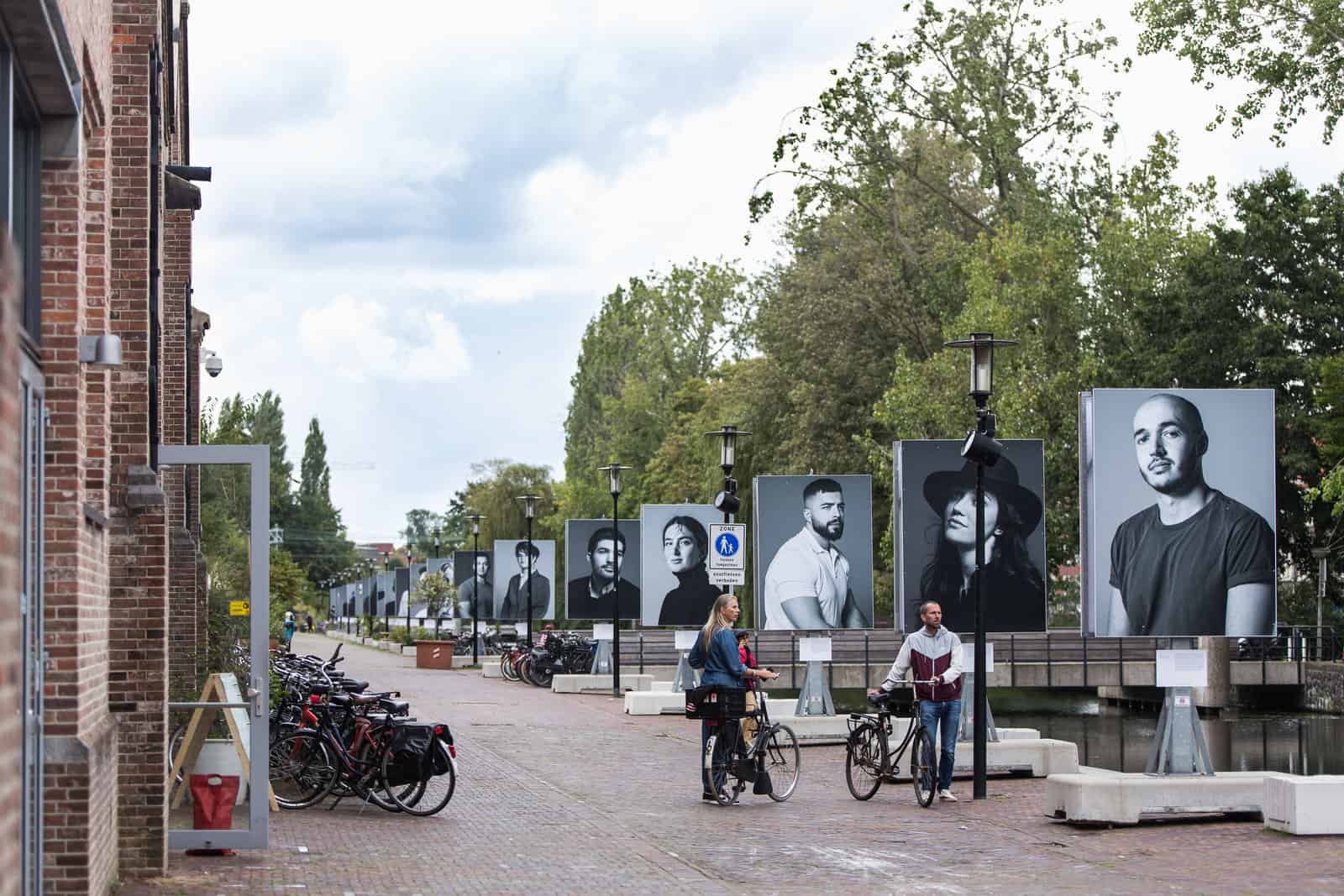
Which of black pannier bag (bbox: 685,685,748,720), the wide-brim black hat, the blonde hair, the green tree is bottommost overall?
black pannier bag (bbox: 685,685,748,720)

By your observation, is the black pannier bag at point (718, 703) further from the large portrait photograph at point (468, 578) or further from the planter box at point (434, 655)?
the large portrait photograph at point (468, 578)

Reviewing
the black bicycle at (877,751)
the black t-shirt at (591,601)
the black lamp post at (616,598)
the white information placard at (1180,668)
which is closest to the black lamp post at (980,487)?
the black bicycle at (877,751)

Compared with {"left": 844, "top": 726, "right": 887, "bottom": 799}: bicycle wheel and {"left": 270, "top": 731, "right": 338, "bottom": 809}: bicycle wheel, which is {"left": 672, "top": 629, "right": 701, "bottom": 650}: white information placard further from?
{"left": 270, "top": 731, "right": 338, "bottom": 809}: bicycle wheel

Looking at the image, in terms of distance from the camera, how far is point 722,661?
16.8 m

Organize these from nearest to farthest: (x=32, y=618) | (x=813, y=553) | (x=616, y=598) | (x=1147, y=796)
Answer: (x=32, y=618) < (x=1147, y=796) < (x=813, y=553) < (x=616, y=598)

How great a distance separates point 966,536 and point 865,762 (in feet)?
16.2

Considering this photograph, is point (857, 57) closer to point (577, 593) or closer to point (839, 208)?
point (839, 208)

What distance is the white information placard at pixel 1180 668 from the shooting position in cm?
1548

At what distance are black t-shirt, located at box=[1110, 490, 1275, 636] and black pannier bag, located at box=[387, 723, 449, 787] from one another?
6594 millimetres

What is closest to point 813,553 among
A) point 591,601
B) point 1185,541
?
point 1185,541

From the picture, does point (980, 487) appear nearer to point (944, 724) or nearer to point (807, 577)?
point (944, 724)

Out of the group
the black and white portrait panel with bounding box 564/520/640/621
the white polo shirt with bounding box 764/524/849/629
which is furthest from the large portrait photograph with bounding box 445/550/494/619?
the white polo shirt with bounding box 764/524/849/629

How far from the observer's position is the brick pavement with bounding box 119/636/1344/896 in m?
11.9

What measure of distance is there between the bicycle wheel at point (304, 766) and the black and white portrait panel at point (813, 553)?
10.9 m
